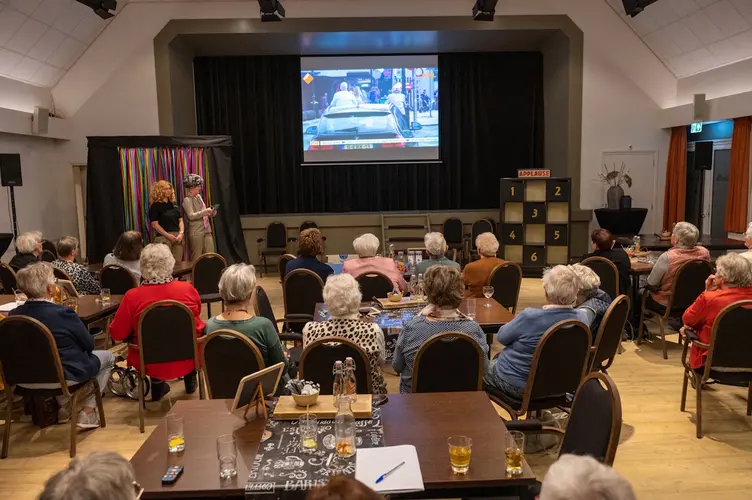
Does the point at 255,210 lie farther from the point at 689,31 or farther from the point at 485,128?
the point at 689,31

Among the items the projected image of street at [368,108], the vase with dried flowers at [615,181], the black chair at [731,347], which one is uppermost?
the projected image of street at [368,108]

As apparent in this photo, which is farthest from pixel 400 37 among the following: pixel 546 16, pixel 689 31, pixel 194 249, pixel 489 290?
pixel 489 290

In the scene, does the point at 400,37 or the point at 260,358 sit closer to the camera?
the point at 260,358

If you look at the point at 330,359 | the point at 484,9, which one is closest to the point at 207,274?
the point at 330,359

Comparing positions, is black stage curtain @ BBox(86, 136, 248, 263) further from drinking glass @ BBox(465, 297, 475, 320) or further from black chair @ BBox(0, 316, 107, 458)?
drinking glass @ BBox(465, 297, 475, 320)

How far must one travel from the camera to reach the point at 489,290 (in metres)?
4.65

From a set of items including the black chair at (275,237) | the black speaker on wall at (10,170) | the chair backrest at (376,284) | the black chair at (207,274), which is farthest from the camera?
the black chair at (275,237)

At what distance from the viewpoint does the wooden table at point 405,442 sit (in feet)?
6.40

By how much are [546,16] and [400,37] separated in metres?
2.38

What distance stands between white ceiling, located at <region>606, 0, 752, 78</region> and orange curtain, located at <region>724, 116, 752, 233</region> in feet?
3.14

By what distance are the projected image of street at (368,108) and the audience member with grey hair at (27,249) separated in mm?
6200

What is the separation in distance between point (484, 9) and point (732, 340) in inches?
239

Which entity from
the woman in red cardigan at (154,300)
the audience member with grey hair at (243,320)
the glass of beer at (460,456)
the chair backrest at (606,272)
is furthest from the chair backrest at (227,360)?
the chair backrest at (606,272)

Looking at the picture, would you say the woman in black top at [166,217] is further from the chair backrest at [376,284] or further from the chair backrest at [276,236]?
the chair backrest at [376,284]
